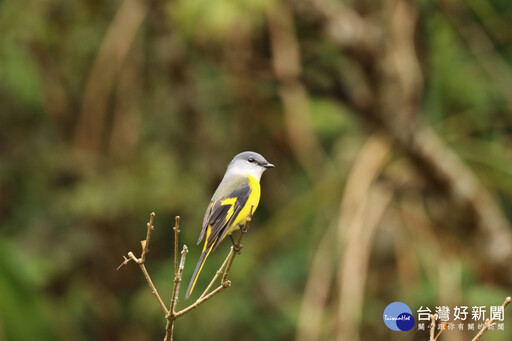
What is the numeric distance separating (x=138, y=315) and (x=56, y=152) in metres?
1.91

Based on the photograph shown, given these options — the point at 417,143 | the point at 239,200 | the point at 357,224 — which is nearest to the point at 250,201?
the point at 239,200

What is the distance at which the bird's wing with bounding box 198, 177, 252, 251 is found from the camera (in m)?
1.03

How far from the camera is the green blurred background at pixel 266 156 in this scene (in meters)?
3.66

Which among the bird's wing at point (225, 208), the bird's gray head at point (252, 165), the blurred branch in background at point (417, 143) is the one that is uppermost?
the blurred branch in background at point (417, 143)

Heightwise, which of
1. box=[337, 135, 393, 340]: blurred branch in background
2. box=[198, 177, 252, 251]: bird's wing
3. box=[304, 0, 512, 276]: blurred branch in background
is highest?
box=[304, 0, 512, 276]: blurred branch in background

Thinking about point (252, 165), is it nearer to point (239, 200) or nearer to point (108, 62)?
point (239, 200)

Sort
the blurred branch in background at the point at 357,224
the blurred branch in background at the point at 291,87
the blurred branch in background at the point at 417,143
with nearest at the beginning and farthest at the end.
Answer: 1. the blurred branch in background at the point at 357,224
2. the blurred branch in background at the point at 417,143
3. the blurred branch in background at the point at 291,87

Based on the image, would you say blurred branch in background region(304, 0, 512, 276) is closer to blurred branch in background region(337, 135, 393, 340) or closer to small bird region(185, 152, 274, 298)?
blurred branch in background region(337, 135, 393, 340)

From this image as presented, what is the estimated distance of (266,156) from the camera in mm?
5363

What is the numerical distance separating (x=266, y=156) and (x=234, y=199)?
4227 millimetres

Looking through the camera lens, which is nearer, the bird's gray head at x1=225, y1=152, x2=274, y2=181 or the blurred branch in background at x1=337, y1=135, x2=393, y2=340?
the bird's gray head at x1=225, y1=152, x2=274, y2=181

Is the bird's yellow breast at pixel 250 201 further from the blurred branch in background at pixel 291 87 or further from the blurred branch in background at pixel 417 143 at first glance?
the blurred branch in background at pixel 291 87

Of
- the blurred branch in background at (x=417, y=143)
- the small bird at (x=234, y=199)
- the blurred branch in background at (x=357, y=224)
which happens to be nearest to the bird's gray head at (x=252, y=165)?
the small bird at (x=234, y=199)

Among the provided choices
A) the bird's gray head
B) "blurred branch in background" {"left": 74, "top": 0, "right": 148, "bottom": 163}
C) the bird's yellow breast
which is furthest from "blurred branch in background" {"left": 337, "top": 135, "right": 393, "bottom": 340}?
the bird's gray head
